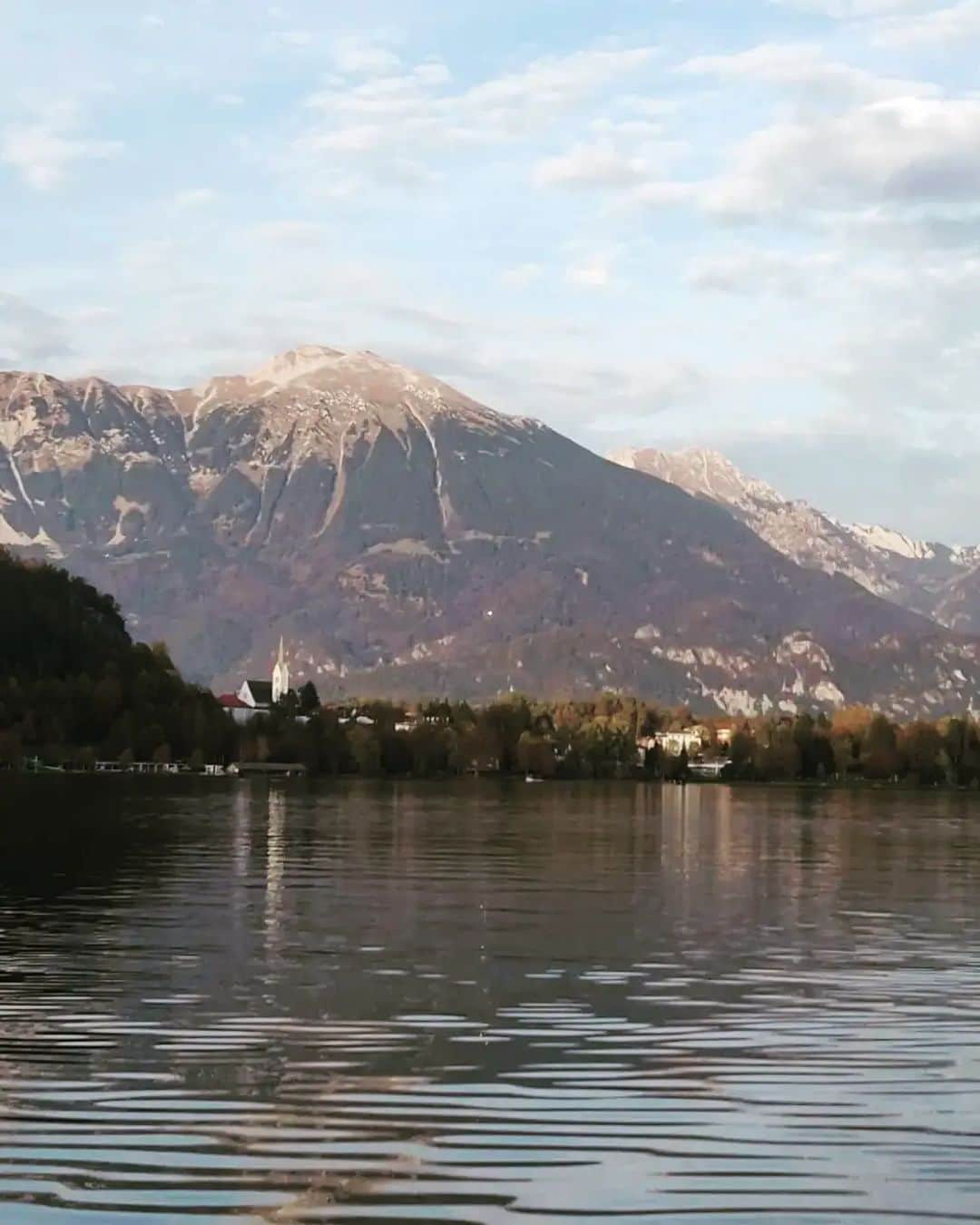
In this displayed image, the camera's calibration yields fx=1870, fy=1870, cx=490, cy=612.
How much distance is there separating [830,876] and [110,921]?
34.4m

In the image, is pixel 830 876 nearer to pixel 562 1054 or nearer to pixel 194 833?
pixel 194 833

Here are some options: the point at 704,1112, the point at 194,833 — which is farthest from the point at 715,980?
the point at 194,833

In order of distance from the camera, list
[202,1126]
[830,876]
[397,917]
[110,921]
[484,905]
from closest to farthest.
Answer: [202,1126], [110,921], [397,917], [484,905], [830,876]

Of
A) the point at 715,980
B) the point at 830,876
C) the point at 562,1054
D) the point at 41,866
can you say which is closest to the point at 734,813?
the point at 830,876

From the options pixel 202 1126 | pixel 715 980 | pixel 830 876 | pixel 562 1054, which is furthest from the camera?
pixel 830 876

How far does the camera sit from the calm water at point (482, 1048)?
20109 mm

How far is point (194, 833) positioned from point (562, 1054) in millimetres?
74445

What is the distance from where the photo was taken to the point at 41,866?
2616 inches

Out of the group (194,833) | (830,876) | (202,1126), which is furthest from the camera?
(194,833)

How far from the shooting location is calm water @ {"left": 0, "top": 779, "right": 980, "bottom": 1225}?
20.1 meters

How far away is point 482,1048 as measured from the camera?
94.1 feet

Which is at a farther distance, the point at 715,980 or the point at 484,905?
the point at 484,905

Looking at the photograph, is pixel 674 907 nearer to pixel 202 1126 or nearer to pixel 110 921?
pixel 110 921

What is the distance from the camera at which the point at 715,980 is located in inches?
1505
